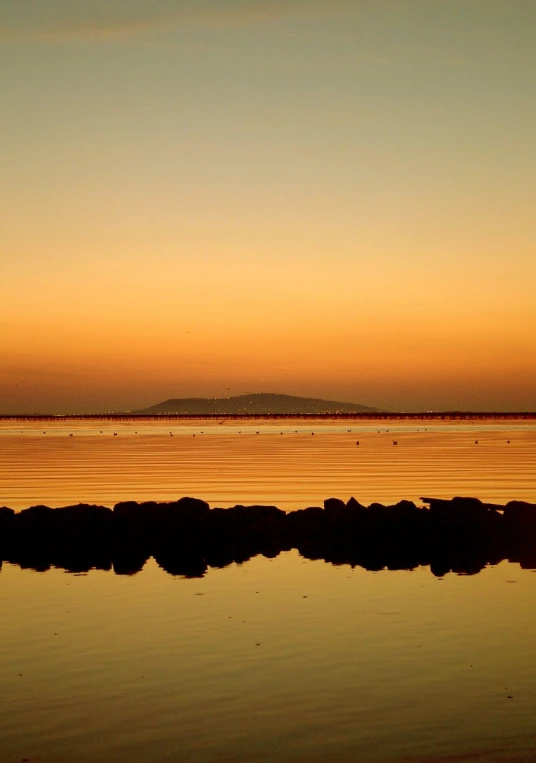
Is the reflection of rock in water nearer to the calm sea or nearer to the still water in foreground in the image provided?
the calm sea

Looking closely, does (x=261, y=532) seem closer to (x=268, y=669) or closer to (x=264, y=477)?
(x=268, y=669)

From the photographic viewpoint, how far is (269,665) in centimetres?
1448

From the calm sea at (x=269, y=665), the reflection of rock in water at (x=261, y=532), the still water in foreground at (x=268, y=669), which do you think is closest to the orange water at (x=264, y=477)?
the reflection of rock in water at (x=261, y=532)

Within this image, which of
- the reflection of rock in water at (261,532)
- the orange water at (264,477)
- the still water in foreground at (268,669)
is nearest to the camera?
the still water in foreground at (268,669)

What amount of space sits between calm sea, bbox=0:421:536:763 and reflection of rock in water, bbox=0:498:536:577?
1844mm

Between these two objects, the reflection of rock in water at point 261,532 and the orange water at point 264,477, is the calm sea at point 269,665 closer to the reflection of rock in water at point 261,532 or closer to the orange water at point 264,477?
the reflection of rock in water at point 261,532

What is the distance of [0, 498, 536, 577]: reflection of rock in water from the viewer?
1036 inches

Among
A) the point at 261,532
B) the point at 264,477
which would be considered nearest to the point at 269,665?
the point at 261,532

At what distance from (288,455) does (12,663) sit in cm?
6875

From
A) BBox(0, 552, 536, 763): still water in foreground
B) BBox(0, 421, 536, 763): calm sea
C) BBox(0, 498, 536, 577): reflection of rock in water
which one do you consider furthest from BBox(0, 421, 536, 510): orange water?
BBox(0, 552, 536, 763): still water in foreground

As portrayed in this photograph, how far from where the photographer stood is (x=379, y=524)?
90.1ft

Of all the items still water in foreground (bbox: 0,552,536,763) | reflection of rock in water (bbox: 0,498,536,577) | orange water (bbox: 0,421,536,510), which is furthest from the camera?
orange water (bbox: 0,421,536,510)

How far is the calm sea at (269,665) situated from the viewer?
1115 cm

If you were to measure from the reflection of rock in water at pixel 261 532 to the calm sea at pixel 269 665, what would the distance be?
184 cm
